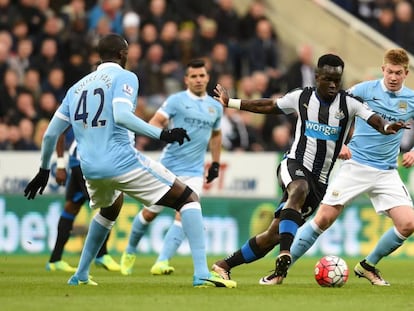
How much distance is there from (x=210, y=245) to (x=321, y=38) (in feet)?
20.5

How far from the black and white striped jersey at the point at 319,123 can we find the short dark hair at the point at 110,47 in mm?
1735

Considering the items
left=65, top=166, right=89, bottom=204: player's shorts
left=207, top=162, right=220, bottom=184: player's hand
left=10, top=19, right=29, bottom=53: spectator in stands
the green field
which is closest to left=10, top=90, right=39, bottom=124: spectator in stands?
left=10, top=19, right=29, bottom=53: spectator in stands

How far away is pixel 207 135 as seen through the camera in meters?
15.2

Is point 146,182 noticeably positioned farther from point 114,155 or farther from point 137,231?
point 137,231

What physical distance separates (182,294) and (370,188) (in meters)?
3.16

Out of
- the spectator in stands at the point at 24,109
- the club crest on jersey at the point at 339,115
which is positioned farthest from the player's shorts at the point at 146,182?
the spectator in stands at the point at 24,109

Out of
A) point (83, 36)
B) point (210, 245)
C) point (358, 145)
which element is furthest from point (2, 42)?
point (358, 145)

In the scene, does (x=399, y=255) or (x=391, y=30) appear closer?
(x=399, y=255)

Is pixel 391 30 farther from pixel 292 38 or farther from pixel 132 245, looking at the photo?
pixel 132 245

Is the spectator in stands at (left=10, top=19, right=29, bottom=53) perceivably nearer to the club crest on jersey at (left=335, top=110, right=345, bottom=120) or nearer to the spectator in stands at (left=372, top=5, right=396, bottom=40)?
the spectator in stands at (left=372, top=5, right=396, bottom=40)

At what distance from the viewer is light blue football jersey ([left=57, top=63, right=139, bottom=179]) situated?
34.4 feet

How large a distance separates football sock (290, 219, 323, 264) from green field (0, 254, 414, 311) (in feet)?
1.12

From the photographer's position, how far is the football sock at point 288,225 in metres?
11.2

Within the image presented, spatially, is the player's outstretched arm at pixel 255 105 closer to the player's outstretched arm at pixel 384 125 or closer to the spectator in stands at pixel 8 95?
the player's outstretched arm at pixel 384 125
